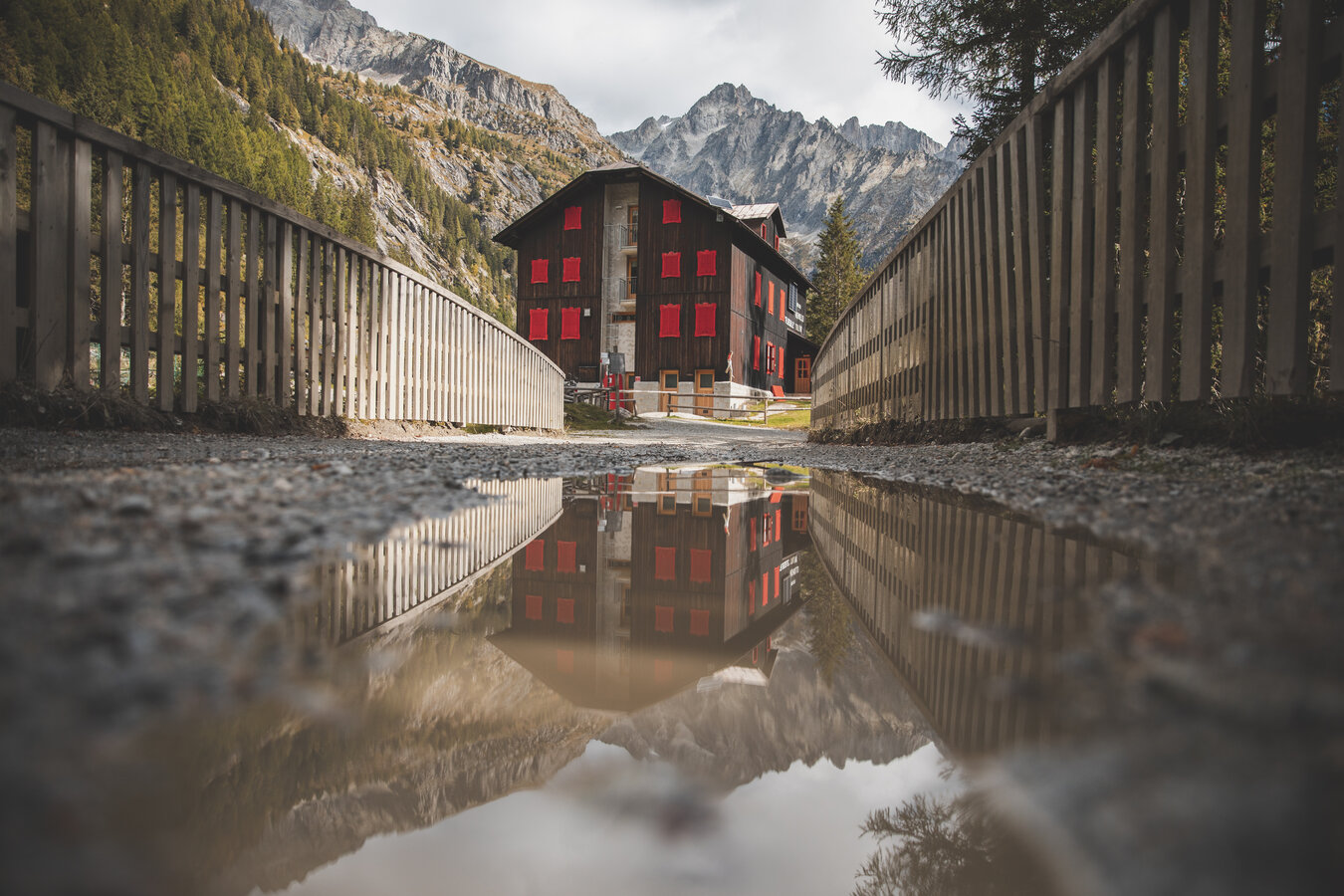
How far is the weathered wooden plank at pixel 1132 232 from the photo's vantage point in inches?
138

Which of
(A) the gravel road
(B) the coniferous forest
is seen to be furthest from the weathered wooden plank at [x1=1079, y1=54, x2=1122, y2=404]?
(B) the coniferous forest

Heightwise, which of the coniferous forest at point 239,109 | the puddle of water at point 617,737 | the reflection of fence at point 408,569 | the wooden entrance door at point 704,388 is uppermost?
the coniferous forest at point 239,109

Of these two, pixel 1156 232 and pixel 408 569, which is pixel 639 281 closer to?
pixel 1156 232

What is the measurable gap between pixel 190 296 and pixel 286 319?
3.54ft

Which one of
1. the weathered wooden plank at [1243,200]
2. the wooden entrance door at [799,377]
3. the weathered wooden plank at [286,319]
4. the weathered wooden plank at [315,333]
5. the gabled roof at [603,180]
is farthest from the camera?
the wooden entrance door at [799,377]

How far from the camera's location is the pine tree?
141ft

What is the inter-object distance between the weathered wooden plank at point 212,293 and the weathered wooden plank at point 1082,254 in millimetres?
5773

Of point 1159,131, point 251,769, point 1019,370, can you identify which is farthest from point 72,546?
point 1019,370

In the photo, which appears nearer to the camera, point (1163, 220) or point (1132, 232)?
point (1163, 220)

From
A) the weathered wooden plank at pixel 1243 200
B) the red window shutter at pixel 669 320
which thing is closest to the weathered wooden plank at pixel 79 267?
the weathered wooden plank at pixel 1243 200

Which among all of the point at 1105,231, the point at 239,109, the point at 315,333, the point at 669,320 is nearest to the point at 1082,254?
the point at 1105,231

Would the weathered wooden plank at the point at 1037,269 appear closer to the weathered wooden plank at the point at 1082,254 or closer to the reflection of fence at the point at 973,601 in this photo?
the weathered wooden plank at the point at 1082,254

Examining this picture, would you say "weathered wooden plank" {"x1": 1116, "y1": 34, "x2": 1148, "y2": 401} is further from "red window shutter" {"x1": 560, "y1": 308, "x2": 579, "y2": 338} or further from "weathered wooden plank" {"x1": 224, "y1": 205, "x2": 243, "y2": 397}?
"red window shutter" {"x1": 560, "y1": 308, "x2": 579, "y2": 338}

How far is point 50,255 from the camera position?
3.94 m
